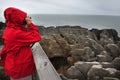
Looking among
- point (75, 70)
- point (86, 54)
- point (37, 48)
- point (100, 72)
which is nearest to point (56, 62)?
point (86, 54)

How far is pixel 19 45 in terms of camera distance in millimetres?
4566

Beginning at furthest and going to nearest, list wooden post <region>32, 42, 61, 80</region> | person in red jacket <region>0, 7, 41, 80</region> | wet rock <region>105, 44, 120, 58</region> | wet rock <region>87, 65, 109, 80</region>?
wet rock <region>105, 44, 120, 58</region>, wet rock <region>87, 65, 109, 80</region>, person in red jacket <region>0, 7, 41, 80</region>, wooden post <region>32, 42, 61, 80</region>

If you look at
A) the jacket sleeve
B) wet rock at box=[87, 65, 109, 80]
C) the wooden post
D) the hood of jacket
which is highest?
the hood of jacket

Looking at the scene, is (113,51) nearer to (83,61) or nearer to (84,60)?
(84,60)

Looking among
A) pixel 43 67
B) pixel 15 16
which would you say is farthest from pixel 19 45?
pixel 43 67

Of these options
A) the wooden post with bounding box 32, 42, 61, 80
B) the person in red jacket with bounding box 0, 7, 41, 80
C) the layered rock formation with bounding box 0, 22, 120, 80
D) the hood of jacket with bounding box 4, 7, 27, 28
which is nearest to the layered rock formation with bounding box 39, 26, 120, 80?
the layered rock formation with bounding box 0, 22, 120, 80

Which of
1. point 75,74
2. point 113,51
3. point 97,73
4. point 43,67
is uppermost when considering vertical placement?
point 43,67

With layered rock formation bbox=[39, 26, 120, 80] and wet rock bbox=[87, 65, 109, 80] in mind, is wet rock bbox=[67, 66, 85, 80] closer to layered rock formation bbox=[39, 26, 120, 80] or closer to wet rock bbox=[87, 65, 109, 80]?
layered rock formation bbox=[39, 26, 120, 80]

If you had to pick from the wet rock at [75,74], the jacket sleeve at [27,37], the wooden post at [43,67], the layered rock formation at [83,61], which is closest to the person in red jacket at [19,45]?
the jacket sleeve at [27,37]

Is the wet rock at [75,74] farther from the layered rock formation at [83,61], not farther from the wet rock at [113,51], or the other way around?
the wet rock at [113,51]

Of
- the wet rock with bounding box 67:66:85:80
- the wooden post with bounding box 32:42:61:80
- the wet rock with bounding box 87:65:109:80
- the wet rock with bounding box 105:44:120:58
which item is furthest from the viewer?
the wet rock with bounding box 105:44:120:58

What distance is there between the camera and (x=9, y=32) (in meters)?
4.64

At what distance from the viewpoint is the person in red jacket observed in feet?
14.9

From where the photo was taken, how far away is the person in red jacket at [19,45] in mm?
4531
